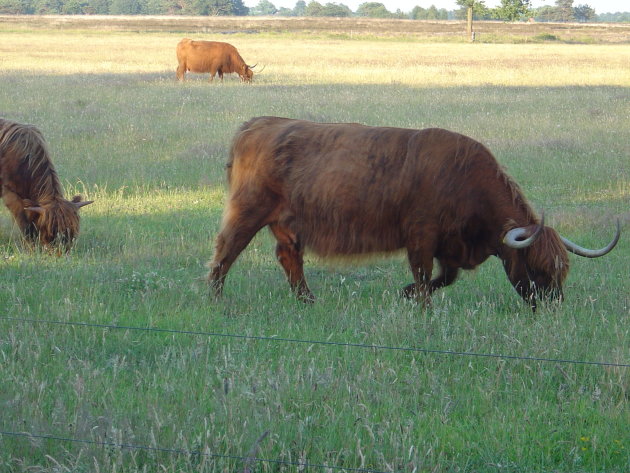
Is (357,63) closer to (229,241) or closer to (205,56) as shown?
(205,56)

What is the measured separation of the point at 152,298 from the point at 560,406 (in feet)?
11.0

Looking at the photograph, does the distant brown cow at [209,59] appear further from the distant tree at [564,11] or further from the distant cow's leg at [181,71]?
the distant tree at [564,11]

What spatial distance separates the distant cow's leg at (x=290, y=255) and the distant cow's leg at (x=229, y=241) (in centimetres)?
22

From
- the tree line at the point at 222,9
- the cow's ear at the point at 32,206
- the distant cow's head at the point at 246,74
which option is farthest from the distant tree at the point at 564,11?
the cow's ear at the point at 32,206

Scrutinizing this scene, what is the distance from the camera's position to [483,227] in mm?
6523

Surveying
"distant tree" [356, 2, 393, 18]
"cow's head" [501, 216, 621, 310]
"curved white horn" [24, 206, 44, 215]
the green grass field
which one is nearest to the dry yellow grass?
the green grass field

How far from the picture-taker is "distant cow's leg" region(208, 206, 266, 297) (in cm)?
687

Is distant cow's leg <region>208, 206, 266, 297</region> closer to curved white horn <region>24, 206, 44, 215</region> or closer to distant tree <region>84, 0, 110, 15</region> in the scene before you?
curved white horn <region>24, 206, 44, 215</region>

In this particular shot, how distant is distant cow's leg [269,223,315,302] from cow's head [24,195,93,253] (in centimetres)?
230

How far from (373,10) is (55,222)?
488ft

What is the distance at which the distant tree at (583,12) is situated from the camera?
13700 cm

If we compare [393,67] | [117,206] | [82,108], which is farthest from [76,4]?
[117,206]

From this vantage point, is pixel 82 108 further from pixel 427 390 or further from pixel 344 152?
pixel 427 390

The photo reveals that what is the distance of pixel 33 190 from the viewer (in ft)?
27.8
